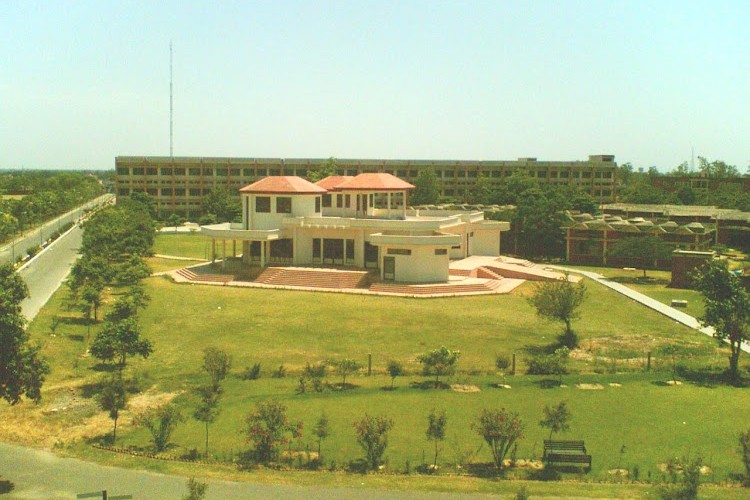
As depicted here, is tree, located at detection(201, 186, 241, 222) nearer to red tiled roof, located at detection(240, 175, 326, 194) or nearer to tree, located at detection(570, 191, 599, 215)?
red tiled roof, located at detection(240, 175, 326, 194)

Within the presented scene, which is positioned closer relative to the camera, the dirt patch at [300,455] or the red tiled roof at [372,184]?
the dirt patch at [300,455]

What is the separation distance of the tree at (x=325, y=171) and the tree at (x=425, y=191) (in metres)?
10.3

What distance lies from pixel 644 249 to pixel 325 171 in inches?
1814

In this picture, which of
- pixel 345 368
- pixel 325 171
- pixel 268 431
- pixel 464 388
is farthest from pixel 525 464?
pixel 325 171

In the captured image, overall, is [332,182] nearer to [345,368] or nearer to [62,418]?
[345,368]

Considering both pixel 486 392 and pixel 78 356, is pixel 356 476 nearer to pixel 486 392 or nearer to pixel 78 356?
pixel 486 392

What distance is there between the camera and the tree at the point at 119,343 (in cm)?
2853

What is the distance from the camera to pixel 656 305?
4366 centimetres

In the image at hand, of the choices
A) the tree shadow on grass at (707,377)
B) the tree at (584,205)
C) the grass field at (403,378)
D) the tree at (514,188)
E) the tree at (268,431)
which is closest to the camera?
the tree at (268,431)

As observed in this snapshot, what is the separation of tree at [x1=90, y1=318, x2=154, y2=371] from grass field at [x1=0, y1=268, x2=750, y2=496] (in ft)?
3.06

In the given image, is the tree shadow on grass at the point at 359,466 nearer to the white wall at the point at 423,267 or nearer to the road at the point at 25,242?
the white wall at the point at 423,267

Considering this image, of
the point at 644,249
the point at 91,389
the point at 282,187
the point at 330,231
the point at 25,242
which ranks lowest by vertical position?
the point at 91,389

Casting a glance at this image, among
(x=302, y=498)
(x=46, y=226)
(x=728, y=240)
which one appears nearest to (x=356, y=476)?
(x=302, y=498)

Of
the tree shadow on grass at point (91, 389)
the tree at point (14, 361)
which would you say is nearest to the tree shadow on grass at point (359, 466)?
the tree at point (14, 361)
